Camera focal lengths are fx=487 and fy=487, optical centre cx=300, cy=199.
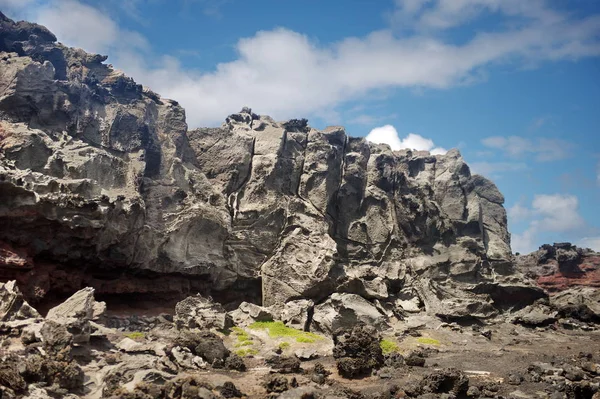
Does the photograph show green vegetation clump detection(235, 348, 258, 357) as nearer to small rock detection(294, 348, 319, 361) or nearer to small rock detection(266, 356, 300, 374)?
small rock detection(266, 356, 300, 374)

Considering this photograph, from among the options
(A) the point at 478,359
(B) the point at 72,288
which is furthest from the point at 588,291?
(B) the point at 72,288

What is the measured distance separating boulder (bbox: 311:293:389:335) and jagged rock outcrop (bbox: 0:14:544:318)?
2735 mm

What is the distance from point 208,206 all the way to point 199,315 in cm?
1192

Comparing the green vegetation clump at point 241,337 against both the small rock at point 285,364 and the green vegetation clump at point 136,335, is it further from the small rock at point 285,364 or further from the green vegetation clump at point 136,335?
the green vegetation clump at point 136,335

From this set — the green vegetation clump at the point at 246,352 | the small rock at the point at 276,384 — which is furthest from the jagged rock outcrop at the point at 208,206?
the small rock at the point at 276,384

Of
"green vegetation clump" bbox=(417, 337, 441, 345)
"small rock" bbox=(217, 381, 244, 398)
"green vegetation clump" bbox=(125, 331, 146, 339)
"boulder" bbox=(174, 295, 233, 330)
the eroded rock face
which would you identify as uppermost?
the eroded rock face

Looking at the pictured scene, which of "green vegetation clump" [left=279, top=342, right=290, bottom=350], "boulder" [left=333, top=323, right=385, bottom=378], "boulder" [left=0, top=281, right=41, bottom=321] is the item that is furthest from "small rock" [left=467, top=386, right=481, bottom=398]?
"boulder" [left=0, top=281, right=41, bottom=321]

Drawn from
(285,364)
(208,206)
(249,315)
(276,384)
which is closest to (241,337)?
(249,315)

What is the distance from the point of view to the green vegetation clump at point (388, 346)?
1427 inches

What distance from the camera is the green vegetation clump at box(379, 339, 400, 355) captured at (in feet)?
119

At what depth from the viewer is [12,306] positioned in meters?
26.5

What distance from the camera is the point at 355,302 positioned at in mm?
43344

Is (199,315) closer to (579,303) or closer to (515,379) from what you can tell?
(515,379)

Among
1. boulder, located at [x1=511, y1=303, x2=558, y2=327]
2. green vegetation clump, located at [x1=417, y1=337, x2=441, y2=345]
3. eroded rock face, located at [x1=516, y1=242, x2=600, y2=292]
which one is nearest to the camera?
green vegetation clump, located at [x1=417, y1=337, x2=441, y2=345]
